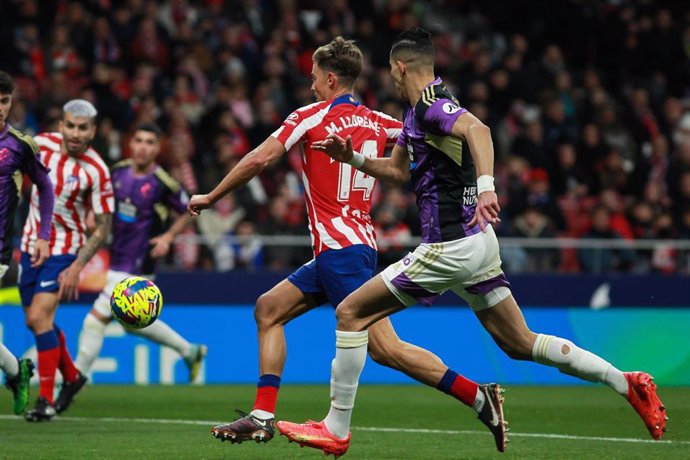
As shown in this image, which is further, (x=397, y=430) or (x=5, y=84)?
(x=397, y=430)

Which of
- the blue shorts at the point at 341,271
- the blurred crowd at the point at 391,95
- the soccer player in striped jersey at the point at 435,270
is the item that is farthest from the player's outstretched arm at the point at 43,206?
the blurred crowd at the point at 391,95

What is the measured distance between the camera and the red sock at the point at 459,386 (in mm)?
8102

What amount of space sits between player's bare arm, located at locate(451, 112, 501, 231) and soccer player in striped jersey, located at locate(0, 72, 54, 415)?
381 centimetres

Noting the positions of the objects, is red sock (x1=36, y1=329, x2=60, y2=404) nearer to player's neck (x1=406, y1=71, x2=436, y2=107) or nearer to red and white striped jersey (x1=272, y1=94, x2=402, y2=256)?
red and white striped jersey (x1=272, y1=94, x2=402, y2=256)

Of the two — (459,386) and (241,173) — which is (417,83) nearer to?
(241,173)

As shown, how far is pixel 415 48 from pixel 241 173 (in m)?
1.27

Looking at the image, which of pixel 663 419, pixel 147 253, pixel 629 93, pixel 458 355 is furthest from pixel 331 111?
pixel 629 93

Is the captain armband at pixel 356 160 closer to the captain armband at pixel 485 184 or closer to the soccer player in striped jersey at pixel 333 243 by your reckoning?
the soccer player in striped jersey at pixel 333 243

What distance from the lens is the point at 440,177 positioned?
769cm

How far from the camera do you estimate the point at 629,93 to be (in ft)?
71.6

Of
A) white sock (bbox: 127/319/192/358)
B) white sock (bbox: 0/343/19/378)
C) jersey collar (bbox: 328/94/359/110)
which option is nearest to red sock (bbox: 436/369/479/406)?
jersey collar (bbox: 328/94/359/110)

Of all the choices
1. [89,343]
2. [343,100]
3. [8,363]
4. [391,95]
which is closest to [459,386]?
[343,100]

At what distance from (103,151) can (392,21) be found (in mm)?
6502

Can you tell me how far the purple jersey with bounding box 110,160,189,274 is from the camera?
12344mm
